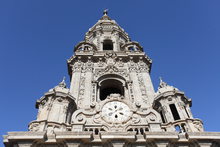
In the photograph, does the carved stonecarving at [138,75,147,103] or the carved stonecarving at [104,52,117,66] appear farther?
the carved stonecarving at [104,52,117,66]

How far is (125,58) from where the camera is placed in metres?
24.1

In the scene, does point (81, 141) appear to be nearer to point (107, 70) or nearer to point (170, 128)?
point (170, 128)

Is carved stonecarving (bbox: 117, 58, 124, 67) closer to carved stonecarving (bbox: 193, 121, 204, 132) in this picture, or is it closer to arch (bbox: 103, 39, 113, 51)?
arch (bbox: 103, 39, 113, 51)

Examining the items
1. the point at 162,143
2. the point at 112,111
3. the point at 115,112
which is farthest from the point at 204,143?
the point at 112,111

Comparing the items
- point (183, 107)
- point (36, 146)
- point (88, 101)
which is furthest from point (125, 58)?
point (36, 146)

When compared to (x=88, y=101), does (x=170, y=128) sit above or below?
below

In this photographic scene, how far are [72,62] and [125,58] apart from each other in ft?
17.1

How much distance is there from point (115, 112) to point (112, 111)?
21cm

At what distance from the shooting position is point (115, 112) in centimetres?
1630

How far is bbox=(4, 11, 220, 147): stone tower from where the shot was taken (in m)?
12.7

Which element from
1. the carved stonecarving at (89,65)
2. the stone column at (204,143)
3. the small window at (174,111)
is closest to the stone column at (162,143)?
the stone column at (204,143)

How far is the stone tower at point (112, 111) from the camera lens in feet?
41.6

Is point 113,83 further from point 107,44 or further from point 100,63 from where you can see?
point 107,44

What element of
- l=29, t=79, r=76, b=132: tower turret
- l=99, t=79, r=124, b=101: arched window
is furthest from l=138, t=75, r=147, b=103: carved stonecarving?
l=29, t=79, r=76, b=132: tower turret
